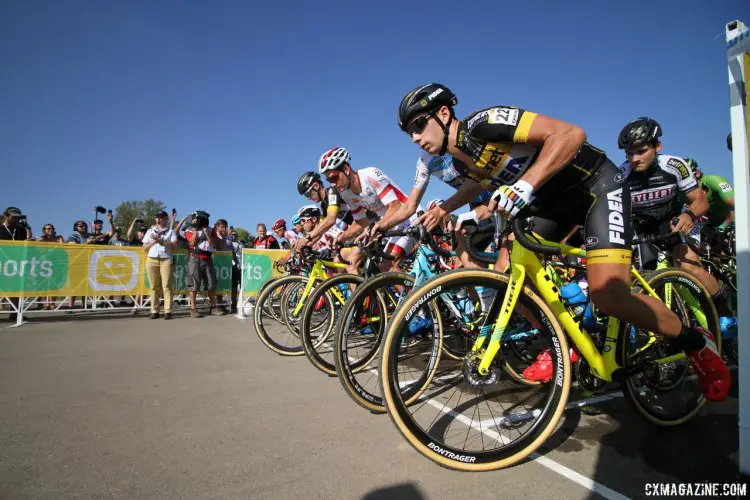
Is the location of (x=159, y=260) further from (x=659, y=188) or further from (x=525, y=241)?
(x=659, y=188)

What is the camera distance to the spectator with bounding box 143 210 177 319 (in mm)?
8672

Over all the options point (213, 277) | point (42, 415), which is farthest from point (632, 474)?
point (213, 277)

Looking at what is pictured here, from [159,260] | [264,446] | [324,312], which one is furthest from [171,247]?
[264,446]

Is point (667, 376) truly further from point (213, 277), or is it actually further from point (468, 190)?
point (213, 277)

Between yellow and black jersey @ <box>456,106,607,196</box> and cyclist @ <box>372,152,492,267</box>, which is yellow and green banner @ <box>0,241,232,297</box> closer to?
cyclist @ <box>372,152,492,267</box>

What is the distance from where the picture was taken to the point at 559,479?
2.00 meters

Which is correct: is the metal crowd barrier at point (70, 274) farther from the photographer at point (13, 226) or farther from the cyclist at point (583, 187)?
the cyclist at point (583, 187)

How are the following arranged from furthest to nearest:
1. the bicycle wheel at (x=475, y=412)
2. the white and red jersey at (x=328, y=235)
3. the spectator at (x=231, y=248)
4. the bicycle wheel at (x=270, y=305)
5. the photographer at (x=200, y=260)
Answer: the spectator at (x=231, y=248), the photographer at (x=200, y=260), the white and red jersey at (x=328, y=235), the bicycle wheel at (x=270, y=305), the bicycle wheel at (x=475, y=412)

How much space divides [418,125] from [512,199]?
1.08 meters

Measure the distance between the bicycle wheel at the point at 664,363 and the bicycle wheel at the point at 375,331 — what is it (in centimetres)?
126

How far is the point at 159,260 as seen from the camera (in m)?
8.84

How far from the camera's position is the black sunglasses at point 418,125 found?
2.70 m

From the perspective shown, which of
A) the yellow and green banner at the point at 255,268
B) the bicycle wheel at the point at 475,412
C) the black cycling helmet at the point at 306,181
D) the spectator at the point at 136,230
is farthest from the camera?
the spectator at the point at 136,230

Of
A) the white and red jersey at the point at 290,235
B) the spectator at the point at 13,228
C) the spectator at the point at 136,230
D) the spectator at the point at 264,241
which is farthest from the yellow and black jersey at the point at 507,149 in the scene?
the spectator at the point at 136,230
